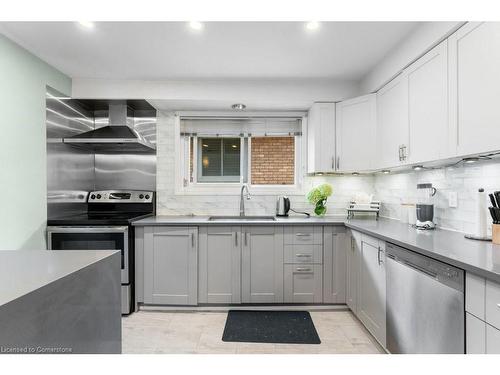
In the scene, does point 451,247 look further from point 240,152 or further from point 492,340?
point 240,152

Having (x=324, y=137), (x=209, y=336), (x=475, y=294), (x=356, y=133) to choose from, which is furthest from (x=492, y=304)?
(x=324, y=137)

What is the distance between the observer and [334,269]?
2939 millimetres

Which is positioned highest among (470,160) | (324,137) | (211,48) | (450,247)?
(211,48)

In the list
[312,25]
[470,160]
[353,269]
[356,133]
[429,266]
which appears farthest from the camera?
[356,133]

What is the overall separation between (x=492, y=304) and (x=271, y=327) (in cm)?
179

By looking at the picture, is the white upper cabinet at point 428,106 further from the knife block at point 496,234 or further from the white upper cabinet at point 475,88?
the knife block at point 496,234

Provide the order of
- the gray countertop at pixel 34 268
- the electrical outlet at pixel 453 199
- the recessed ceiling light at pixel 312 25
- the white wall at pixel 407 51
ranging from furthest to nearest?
the electrical outlet at pixel 453 199
the recessed ceiling light at pixel 312 25
the white wall at pixel 407 51
the gray countertop at pixel 34 268

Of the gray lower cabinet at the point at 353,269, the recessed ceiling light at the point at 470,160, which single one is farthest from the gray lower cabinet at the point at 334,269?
the recessed ceiling light at the point at 470,160

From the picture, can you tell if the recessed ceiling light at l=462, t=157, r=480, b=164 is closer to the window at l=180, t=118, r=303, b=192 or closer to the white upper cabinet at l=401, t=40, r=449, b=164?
the white upper cabinet at l=401, t=40, r=449, b=164

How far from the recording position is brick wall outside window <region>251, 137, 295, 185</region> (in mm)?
3713

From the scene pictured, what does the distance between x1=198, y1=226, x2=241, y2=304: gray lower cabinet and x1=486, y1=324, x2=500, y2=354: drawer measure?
80.5 inches

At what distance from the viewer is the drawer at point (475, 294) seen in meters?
1.24

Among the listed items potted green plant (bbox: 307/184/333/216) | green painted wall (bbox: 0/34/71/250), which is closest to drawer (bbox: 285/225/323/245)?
potted green plant (bbox: 307/184/333/216)

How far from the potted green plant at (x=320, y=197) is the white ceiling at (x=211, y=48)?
3.92ft
